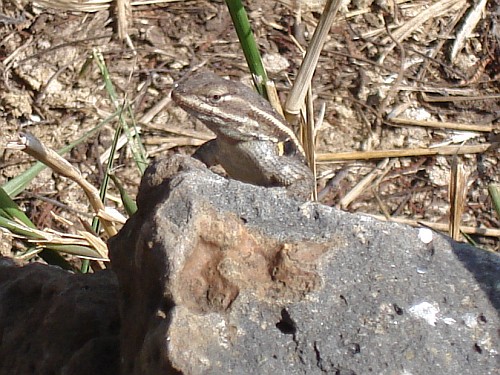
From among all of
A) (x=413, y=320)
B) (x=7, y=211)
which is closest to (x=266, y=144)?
(x=7, y=211)

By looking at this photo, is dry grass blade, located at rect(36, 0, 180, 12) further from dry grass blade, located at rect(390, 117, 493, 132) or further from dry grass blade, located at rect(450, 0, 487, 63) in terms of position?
dry grass blade, located at rect(450, 0, 487, 63)

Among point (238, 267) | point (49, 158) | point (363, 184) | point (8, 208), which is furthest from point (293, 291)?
point (363, 184)

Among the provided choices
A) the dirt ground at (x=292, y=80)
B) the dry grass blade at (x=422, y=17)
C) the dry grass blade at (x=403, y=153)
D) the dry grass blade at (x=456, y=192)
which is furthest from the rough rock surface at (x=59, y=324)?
the dry grass blade at (x=422, y=17)

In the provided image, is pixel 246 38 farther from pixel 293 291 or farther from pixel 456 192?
pixel 293 291

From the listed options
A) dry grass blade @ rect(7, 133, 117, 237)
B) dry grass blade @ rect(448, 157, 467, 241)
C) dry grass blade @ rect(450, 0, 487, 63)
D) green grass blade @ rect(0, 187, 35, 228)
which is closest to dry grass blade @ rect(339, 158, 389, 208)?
dry grass blade @ rect(450, 0, 487, 63)

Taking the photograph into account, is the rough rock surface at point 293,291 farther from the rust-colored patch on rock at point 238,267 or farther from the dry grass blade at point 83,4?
the dry grass blade at point 83,4

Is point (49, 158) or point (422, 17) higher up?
point (49, 158)

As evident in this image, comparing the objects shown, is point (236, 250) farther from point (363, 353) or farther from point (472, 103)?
point (472, 103)
